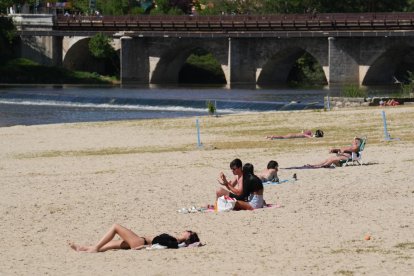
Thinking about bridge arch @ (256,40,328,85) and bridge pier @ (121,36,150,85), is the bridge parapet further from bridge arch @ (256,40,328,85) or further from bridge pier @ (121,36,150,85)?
bridge arch @ (256,40,328,85)

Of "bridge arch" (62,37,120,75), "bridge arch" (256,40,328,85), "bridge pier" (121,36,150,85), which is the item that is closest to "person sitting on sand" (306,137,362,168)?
"bridge arch" (256,40,328,85)

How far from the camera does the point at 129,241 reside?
1817 centimetres

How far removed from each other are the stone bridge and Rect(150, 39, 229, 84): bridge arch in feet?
0.28

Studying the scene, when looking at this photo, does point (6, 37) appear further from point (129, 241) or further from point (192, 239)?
point (192, 239)

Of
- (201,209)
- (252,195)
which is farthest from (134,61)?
(252,195)

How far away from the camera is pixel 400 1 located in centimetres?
11525

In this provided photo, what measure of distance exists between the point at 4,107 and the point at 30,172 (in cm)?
3913

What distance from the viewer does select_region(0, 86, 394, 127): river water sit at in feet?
195

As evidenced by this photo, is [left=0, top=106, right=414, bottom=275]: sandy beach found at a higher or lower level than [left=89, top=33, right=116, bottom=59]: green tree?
lower

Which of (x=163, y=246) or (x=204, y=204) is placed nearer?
Result: (x=163, y=246)

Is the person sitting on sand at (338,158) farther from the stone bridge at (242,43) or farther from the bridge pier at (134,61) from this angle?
the bridge pier at (134,61)

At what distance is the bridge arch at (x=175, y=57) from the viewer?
102562 mm

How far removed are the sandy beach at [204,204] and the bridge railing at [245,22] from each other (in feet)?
174

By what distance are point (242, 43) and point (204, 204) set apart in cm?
7809
